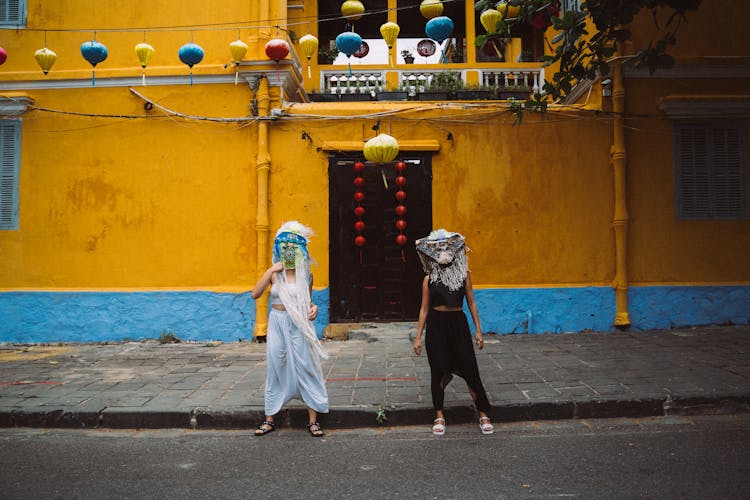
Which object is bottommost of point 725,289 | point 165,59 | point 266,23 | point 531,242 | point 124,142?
point 725,289

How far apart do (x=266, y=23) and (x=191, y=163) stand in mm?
2775

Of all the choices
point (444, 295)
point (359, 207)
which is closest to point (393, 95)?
point (359, 207)

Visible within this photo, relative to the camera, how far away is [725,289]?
28.8 feet

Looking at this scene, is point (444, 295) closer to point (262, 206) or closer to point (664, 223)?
point (262, 206)

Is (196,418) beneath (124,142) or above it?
beneath

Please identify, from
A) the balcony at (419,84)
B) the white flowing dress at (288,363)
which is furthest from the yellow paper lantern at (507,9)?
the white flowing dress at (288,363)

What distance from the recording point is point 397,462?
402 cm

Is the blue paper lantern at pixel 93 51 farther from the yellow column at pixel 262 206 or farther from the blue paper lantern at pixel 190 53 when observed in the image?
the yellow column at pixel 262 206

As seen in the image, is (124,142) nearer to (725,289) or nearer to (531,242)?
(531,242)

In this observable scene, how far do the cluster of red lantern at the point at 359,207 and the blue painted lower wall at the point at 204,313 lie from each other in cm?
210

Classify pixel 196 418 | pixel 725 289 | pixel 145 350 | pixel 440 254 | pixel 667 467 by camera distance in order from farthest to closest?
pixel 725 289, pixel 145 350, pixel 196 418, pixel 440 254, pixel 667 467

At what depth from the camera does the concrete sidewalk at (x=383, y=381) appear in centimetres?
509

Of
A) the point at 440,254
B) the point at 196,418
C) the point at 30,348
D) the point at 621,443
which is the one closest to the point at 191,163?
the point at 30,348

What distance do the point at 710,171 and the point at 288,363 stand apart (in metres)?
8.12
